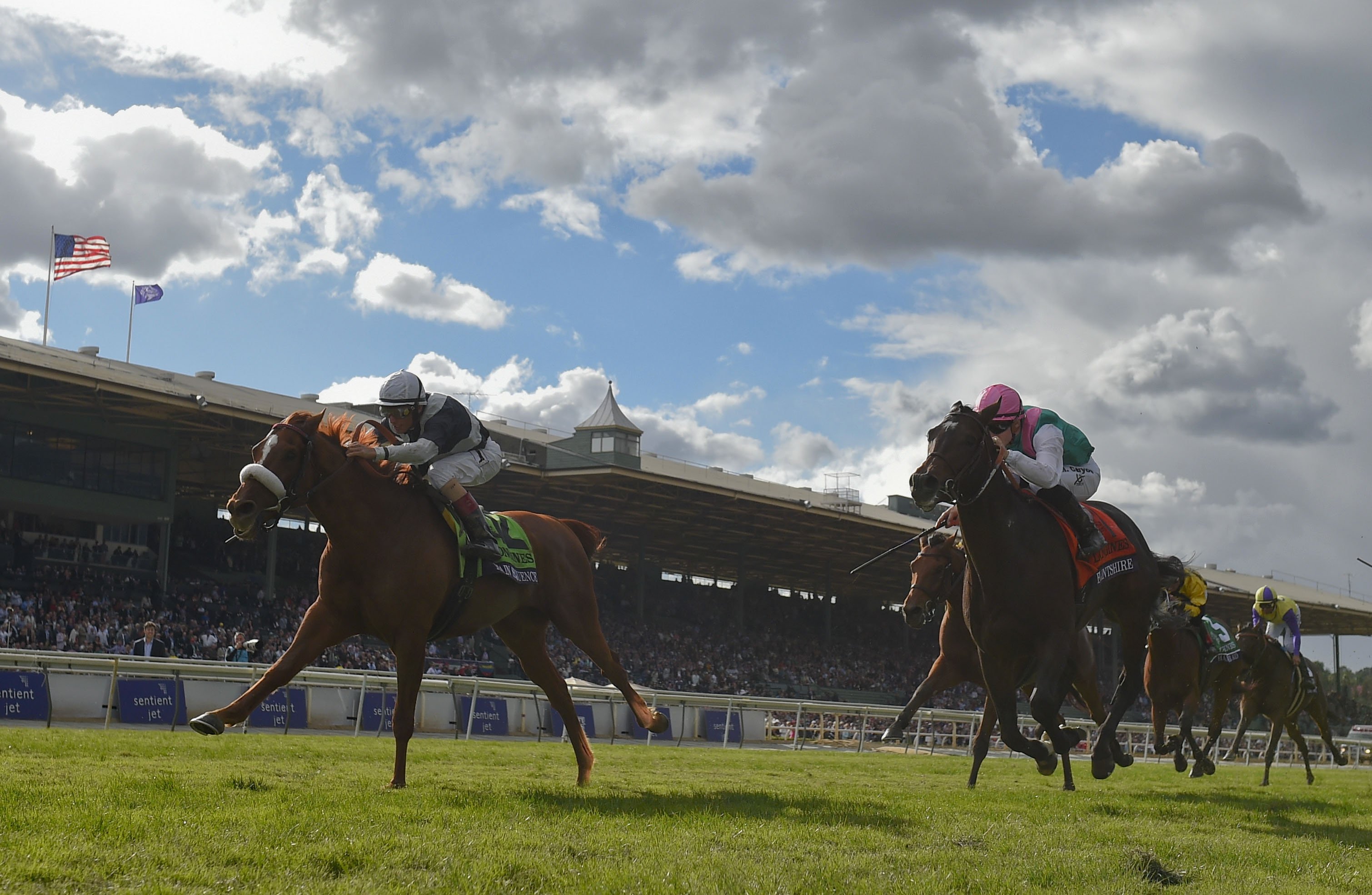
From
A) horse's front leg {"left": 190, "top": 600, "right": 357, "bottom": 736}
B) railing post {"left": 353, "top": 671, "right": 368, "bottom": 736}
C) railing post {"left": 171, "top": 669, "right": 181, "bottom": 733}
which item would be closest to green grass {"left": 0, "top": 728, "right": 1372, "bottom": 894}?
horse's front leg {"left": 190, "top": 600, "right": 357, "bottom": 736}

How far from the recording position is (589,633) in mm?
8227

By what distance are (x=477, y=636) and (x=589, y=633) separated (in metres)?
30.8

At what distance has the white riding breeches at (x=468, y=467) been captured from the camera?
7.61m

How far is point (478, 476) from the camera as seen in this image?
26.2 ft

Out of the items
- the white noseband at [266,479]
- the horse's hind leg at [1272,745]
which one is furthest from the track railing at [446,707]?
the white noseband at [266,479]

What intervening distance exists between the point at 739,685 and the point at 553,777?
3216 centimetres

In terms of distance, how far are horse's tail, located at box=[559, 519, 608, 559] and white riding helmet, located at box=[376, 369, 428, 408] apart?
1668 mm

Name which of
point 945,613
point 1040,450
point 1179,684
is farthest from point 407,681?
point 1179,684

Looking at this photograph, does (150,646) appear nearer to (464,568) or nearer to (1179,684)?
(464,568)

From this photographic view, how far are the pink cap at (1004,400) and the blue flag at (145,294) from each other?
34.5 metres

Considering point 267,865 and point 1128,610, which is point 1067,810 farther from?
point 267,865

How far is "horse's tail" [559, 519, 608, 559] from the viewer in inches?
348

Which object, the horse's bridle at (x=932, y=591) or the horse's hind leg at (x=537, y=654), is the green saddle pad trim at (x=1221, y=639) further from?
the horse's hind leg at (x=537, y=654)

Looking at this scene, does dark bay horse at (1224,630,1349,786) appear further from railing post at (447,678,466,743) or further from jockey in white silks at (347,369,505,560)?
jockey in white silks at (347,369,505,560)
